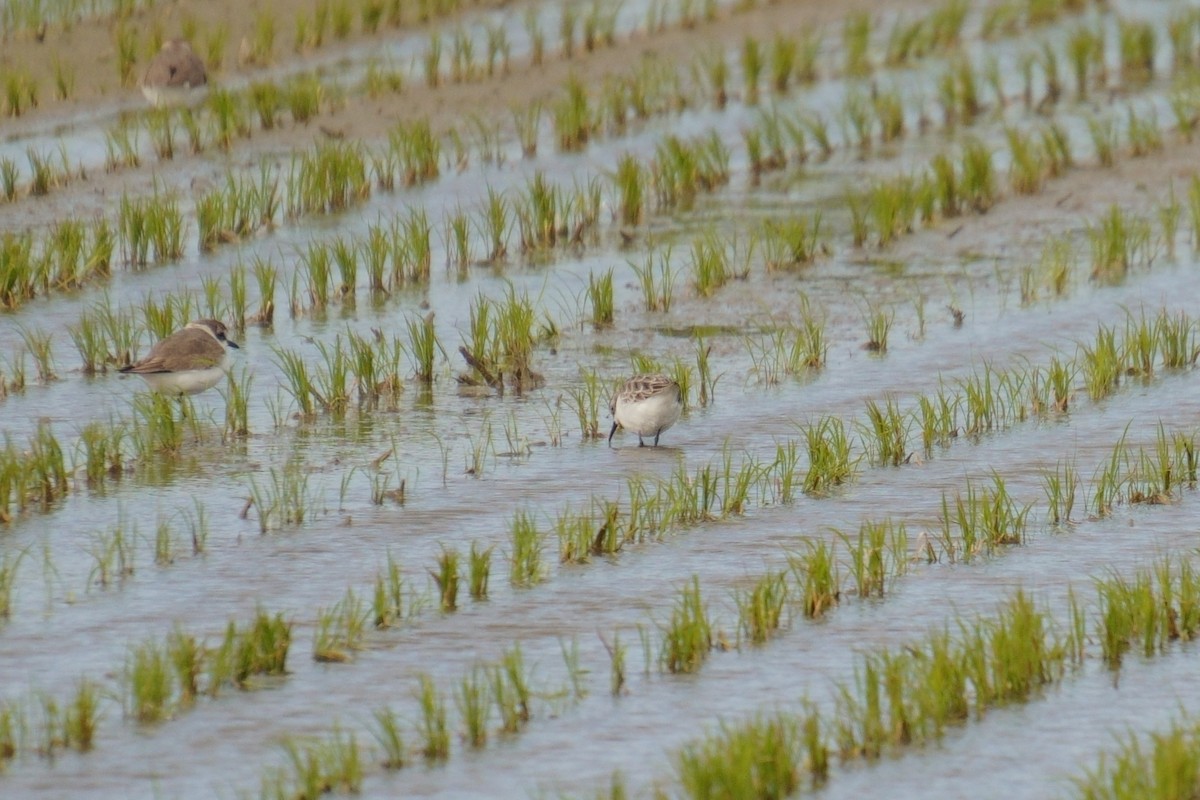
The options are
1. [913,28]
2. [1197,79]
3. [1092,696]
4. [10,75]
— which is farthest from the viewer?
[913,28]

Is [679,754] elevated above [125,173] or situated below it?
below

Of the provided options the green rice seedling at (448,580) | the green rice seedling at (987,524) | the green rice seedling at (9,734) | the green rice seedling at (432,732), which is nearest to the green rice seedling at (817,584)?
the green rice seedling at (987,524)

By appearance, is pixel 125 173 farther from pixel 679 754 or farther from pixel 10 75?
pixel 679 754

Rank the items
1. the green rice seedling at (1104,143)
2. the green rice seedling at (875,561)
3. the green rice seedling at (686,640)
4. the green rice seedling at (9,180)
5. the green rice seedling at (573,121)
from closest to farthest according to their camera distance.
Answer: the green rice seedling at (686,640) < the green rice seedling at (875,561) < the green rice seedling at (9,180) < the green rice seedling at (1104,143) < the green rice seedling at (573,121)

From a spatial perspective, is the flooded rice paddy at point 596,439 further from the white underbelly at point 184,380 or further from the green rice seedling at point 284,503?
the white underbelly at point 184,380

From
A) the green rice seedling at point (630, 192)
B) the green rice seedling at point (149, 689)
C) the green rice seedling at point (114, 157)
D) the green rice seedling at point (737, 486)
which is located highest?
the green rice seedling at point (114, 157)

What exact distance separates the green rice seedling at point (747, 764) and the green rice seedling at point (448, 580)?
1.20 metres

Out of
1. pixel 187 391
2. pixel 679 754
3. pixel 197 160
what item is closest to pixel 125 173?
pixel 197 160

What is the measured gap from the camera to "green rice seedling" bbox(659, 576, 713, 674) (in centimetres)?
532

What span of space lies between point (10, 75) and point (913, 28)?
7054mm

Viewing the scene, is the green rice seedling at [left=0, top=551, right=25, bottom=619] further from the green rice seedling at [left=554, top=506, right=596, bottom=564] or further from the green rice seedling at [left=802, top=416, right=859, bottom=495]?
the green rice seedling at [left=802, top=416, right=859, bottom=495]

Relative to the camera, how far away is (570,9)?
17.2 metres

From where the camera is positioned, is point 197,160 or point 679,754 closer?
point 679,754

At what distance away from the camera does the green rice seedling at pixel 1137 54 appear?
1598 centimetres
